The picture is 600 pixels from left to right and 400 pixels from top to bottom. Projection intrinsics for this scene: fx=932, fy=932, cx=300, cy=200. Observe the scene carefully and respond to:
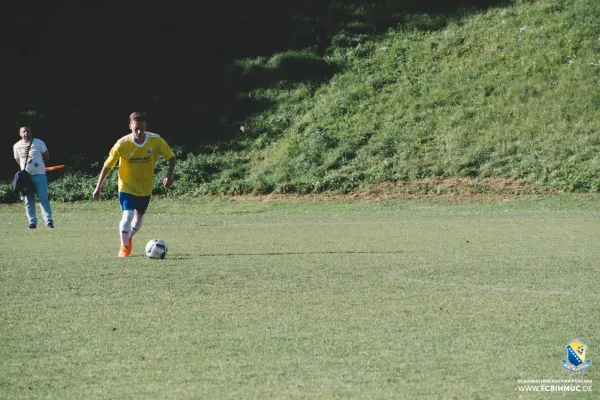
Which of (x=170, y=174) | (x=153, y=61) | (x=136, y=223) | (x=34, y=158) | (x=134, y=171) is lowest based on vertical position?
(x=136, y=223)

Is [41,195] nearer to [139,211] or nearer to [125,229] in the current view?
[139,211]

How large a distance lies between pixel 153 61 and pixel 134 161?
92.6 ft

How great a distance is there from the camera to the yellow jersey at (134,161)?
14102mm

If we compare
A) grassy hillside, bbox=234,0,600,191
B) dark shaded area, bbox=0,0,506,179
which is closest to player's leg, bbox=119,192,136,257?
grassy hillside, bbox=234,0,600,191

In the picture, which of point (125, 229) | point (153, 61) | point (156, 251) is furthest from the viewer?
point (153, 61)

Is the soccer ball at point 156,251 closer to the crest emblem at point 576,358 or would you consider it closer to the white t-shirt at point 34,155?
the white t-shirt at point 34,155

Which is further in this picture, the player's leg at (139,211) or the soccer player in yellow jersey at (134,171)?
the player's leg at (139,211)

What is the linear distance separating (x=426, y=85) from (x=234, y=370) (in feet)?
102

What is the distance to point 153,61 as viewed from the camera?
136 feet

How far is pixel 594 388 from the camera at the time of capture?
5.93m

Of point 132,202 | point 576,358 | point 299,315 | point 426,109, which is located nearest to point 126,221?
point 132,202

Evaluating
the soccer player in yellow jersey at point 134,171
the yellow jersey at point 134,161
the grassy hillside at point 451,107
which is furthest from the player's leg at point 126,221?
the grassy hillside at point 451,107

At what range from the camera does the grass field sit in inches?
246

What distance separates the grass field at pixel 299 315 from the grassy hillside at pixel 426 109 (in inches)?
551
